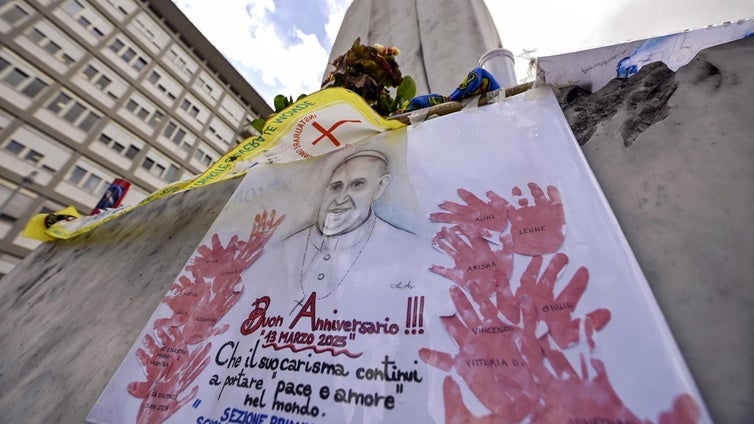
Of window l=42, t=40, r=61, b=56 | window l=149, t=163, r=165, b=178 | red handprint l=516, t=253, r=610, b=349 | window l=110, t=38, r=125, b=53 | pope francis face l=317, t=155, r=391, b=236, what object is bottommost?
red handprint l=516, t=253, r=610, b=349

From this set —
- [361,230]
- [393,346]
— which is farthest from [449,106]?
[393,346]

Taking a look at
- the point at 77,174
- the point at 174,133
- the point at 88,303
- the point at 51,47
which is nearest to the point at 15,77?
the point at 51,47

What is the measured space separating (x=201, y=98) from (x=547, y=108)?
52.0ft

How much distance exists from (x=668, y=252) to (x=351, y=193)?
0.83m

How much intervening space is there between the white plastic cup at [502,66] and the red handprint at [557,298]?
1.11m

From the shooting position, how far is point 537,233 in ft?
2.19

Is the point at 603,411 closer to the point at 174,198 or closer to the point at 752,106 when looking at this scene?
the point at 752,106

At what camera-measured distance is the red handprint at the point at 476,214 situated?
2.40 feet

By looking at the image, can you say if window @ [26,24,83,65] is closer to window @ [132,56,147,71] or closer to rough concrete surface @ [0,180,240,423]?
window @ [132,56,147,71]

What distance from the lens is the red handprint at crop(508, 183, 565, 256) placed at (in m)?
0.65

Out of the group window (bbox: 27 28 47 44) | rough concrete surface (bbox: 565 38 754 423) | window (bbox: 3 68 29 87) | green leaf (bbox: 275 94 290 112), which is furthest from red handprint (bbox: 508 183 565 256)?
window (bbox: 27 28 47 44)

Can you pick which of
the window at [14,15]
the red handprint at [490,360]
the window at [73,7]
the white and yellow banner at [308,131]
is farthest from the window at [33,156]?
the red handprint at [490,360]

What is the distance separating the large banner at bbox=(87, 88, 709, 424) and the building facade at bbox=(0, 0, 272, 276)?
31.2 feet

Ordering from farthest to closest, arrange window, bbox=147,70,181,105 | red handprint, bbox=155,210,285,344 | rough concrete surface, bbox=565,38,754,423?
window, bbox=147,70,181,105 < red handprint, bbox=155,210,285,344 < rough concrete surface, bbox=565,38,754,423
